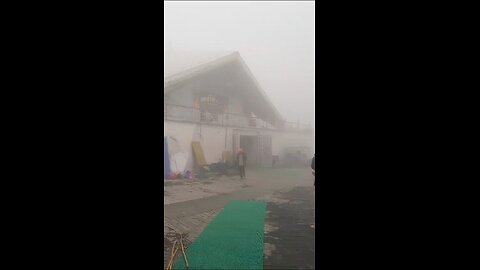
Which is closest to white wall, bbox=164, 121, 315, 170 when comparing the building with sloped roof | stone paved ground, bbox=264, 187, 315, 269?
the building with sloped roof

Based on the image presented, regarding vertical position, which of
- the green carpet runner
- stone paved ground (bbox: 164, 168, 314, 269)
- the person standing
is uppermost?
the person standing

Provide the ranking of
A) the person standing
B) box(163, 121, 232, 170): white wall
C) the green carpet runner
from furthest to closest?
the person standing, box(163, 121, 232, 170): white wall, the green carpet runner

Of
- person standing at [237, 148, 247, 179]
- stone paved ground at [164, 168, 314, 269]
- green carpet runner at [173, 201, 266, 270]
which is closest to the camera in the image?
green carpet runner at [173, 201, 266, 270]

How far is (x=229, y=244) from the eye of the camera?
400 cm

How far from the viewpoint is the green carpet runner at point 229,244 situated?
3293 millimetres

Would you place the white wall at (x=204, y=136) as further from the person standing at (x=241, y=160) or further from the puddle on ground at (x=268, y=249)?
the puddle on ground at (x=268, y=249)

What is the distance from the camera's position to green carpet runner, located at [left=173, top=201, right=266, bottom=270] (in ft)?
10.8

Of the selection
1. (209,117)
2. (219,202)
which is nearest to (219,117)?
(209,117)

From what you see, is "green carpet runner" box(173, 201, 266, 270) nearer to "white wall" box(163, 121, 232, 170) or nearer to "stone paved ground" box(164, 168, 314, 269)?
"stone paved ground" box(164, 168, 314, 269)

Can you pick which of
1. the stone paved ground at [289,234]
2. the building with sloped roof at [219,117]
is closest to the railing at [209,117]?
the building with sloped roof at [219,117]

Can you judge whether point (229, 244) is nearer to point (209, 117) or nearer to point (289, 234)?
point (289, 234)

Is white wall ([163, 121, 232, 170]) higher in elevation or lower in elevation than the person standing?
higher
